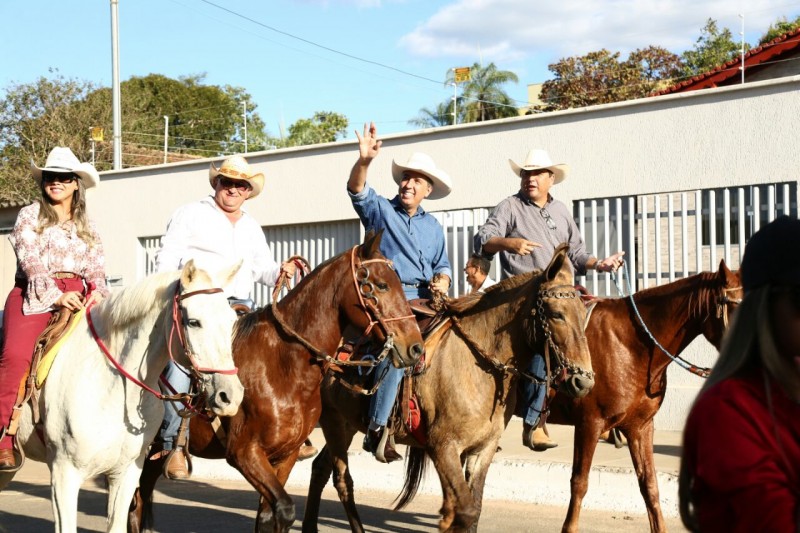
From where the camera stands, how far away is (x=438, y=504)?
923 centimetres

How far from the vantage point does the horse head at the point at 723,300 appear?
7.30 meters

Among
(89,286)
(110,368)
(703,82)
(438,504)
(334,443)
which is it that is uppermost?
(703,82)

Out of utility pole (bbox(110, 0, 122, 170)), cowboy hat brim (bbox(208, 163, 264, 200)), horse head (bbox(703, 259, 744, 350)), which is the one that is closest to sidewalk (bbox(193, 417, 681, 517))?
horse head (bbox(703, 259, 744, 350))

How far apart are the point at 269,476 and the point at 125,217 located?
14.0 meters

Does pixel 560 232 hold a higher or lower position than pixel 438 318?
higher

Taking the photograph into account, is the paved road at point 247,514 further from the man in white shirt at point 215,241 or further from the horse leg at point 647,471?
the man in white shirt at point 215,241

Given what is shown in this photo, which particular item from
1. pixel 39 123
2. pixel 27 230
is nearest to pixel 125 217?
pixel 27 230

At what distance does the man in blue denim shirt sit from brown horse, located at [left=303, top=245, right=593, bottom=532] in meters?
0.24

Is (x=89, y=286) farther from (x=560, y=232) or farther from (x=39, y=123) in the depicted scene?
(x=39, y=123)

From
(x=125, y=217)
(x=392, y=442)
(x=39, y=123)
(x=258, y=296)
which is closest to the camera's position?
(x=392, y=442)

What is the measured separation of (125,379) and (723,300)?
437 centimetres

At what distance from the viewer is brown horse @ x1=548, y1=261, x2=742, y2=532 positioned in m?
7.32

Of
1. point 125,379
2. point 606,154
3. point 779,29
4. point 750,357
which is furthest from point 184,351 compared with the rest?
point 779,29

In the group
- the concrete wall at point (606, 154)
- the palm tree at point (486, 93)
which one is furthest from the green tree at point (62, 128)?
the concrete wall at point (606, 154)
